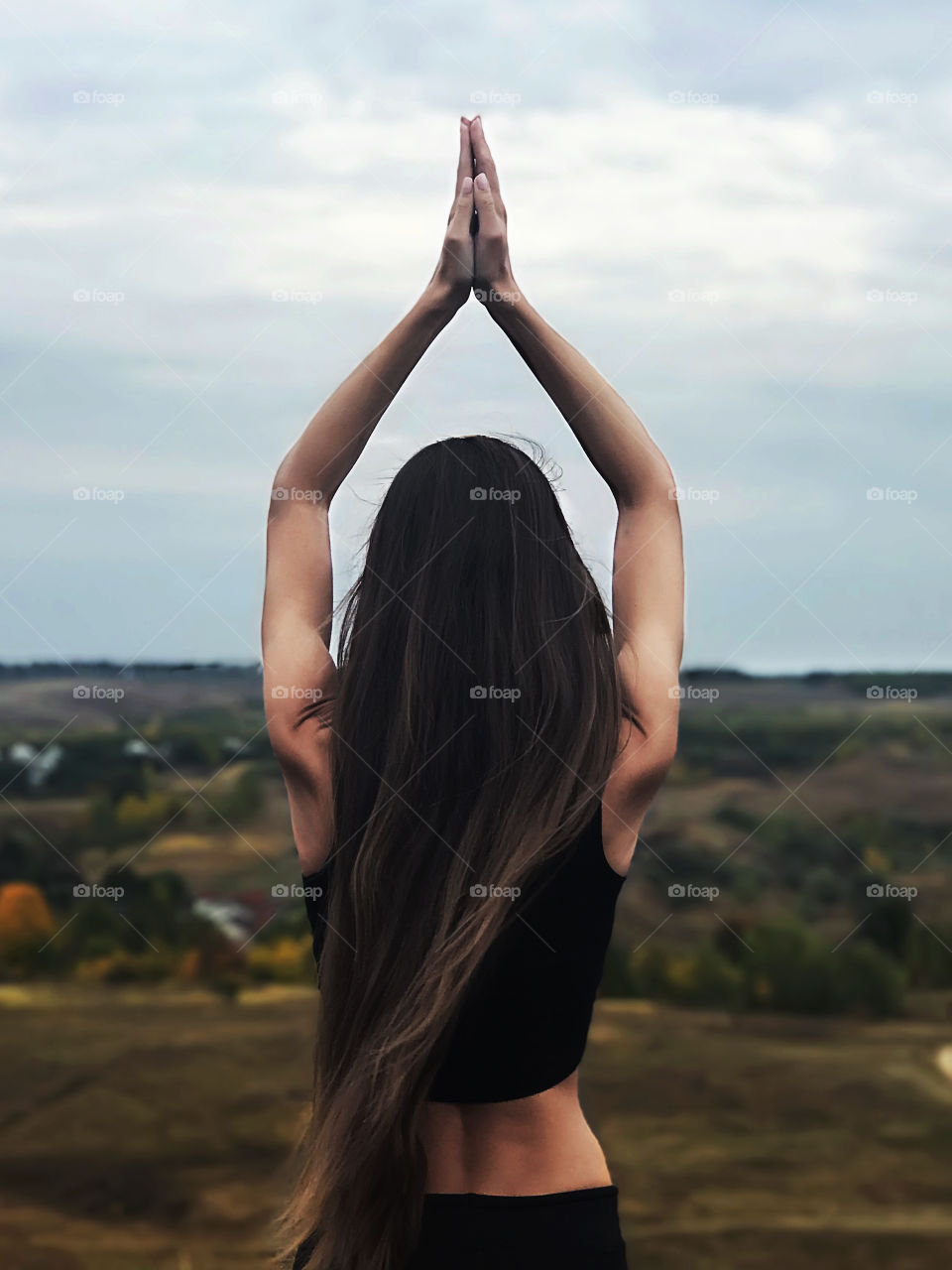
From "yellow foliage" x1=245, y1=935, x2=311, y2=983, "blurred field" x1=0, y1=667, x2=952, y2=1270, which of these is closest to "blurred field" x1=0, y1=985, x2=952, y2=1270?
"blurred field" x1=0, y1=667, x2=952, y2=1270

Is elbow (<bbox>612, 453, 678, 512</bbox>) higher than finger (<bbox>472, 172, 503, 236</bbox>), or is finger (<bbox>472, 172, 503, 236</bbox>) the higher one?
finger (<bbox>472, 172, 503, 236</bbox>)

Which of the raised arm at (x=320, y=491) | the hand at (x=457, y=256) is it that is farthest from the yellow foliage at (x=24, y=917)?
the hand at (x=457, y=256)

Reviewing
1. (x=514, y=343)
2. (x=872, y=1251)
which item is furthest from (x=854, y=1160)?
(x=514, y=343)

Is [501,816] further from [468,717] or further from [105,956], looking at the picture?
[105,956]

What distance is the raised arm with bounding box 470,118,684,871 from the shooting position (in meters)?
2.04

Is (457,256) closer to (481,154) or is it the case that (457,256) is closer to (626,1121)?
(481,154)

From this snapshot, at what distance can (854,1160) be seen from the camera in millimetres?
34406

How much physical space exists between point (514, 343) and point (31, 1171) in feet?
122

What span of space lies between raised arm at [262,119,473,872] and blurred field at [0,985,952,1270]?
105 feet

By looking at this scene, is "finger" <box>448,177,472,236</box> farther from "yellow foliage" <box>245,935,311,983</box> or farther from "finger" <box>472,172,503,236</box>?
"yellow foliage" <box>245,935,311,983</box>

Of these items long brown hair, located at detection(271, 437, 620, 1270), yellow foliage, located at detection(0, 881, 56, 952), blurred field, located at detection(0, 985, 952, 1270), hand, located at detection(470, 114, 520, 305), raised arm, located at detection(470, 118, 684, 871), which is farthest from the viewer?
blurred field, located at detection(0, 985, 952, 1270)

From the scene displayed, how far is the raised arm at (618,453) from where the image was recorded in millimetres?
2037

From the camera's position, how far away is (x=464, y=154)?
7.38ft

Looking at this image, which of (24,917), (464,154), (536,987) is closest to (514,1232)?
(536,987)
